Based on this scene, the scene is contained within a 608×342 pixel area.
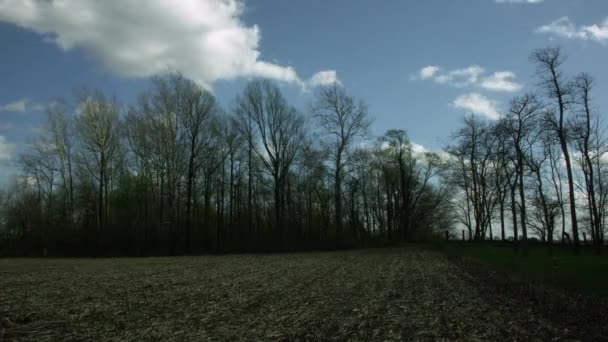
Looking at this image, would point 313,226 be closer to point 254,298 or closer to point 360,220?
point 360,220

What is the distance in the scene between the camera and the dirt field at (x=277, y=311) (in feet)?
28.4

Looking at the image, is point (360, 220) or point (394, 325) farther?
point (360, 220)

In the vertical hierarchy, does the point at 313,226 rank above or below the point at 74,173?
below

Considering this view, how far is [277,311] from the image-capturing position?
1116 centimetres

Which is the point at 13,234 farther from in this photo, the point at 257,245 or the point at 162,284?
the point at 162,284

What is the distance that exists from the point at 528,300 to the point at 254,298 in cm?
791

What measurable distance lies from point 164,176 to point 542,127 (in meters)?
37.2

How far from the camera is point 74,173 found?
53.0 m

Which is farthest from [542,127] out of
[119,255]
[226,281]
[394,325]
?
[119,255]

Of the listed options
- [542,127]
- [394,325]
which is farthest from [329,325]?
[542,127]

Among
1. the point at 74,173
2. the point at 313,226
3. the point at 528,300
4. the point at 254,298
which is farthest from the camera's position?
the point at 313,226

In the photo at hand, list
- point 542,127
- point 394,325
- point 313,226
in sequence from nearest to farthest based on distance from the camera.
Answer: point 394,325
point 542,127
point 313,226

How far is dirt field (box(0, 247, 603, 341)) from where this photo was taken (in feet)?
28.4

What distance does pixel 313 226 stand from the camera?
2431 inches
